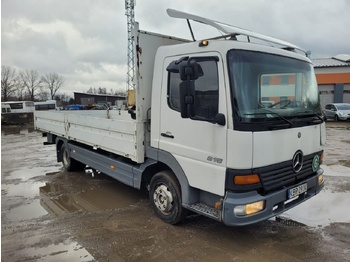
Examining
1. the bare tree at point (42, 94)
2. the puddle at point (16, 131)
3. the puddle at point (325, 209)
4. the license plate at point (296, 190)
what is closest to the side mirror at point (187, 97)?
the license plate at point (296, 190)

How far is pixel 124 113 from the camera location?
7.65m

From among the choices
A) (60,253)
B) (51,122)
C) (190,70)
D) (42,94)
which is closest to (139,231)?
(60,253)

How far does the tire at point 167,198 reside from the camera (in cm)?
412

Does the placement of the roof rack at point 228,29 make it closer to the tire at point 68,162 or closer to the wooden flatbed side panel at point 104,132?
the wooden flatbed side panel at point 104,132

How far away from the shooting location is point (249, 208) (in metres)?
3.33

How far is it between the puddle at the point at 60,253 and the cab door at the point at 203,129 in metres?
1.66

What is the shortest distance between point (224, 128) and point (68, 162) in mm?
5634

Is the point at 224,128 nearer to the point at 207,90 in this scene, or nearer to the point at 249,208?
the point at 207,90

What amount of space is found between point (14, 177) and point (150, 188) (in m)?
4.79

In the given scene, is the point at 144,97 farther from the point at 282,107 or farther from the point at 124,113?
the point at 124,113

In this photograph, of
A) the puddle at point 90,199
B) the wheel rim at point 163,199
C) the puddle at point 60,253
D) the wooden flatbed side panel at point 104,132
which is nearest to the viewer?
the puddle at point 60,253

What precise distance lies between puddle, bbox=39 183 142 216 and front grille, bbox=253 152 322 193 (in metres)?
2.82

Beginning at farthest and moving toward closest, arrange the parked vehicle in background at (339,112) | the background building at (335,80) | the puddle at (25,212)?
the background building at (335,80) < the parked vehicle in background at (339,112) < the puddle at (25,212)

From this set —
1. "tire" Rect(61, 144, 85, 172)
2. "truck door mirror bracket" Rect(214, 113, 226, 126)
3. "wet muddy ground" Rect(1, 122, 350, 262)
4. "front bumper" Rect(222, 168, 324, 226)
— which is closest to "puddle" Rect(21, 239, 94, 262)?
"wet muddy ground" Rect(1, 122, 350, 262)
